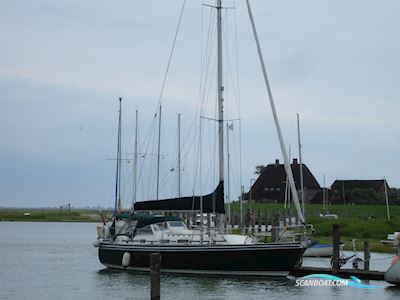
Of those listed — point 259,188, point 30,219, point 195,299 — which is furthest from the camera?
point 30,219

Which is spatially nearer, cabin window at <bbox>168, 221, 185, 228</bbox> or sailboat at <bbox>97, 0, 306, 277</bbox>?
sailboat at <bbox>97, 0, 306, 277</bbox>

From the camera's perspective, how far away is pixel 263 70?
39.9 meters

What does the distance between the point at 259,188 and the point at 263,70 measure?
87.5 m

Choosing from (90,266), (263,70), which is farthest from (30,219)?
(263,70)

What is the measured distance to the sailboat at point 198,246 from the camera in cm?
3572

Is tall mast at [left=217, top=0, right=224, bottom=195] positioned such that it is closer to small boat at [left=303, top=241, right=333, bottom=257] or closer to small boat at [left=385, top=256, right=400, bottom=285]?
small boat at [left=385, top=256, right=400, bottom=285]

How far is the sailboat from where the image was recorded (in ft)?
117

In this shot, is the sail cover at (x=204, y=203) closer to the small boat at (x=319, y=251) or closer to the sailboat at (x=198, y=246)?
the sailboat at (x=198, y=246)

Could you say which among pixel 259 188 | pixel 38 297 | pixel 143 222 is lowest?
pixel 38 297

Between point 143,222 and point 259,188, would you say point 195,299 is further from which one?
point 259,188

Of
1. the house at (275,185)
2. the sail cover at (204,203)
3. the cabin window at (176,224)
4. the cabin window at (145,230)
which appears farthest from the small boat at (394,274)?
the house at (275,185)

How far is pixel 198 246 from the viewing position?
36.8 metres
